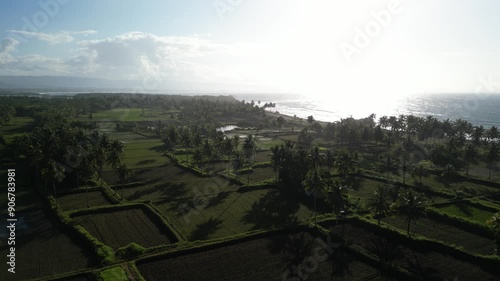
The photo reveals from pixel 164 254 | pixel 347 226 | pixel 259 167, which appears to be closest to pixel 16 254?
pixel 164 254

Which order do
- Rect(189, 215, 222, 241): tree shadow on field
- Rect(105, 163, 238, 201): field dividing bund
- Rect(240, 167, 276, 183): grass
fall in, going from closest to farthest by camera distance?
Rect(189, 215, 222, 241): tree shadow on field < Rect(105, 163, 238, 201): field dividing bund < Rect(240, 167, 276, 183): grass

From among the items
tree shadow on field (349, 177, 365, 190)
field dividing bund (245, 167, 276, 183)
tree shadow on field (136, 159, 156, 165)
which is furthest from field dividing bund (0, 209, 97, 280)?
tree shadow on field (349, 177, 365, 190)

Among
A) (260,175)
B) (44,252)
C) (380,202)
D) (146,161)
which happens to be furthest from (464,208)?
(146,161)

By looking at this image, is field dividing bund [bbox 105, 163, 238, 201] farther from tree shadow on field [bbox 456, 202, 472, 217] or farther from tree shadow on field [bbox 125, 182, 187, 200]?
tree shadow on field [bbox 456, 202, 472, 217]

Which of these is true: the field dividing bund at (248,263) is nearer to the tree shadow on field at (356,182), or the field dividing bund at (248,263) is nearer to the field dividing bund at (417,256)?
the field dividing bund at (417,256)

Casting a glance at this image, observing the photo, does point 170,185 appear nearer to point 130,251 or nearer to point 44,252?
point 130,251

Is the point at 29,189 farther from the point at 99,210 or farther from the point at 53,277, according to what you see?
the point at 53,277

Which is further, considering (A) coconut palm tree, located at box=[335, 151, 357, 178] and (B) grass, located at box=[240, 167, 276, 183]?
(B) grass, located at box=[240, 167, 276, 183]
